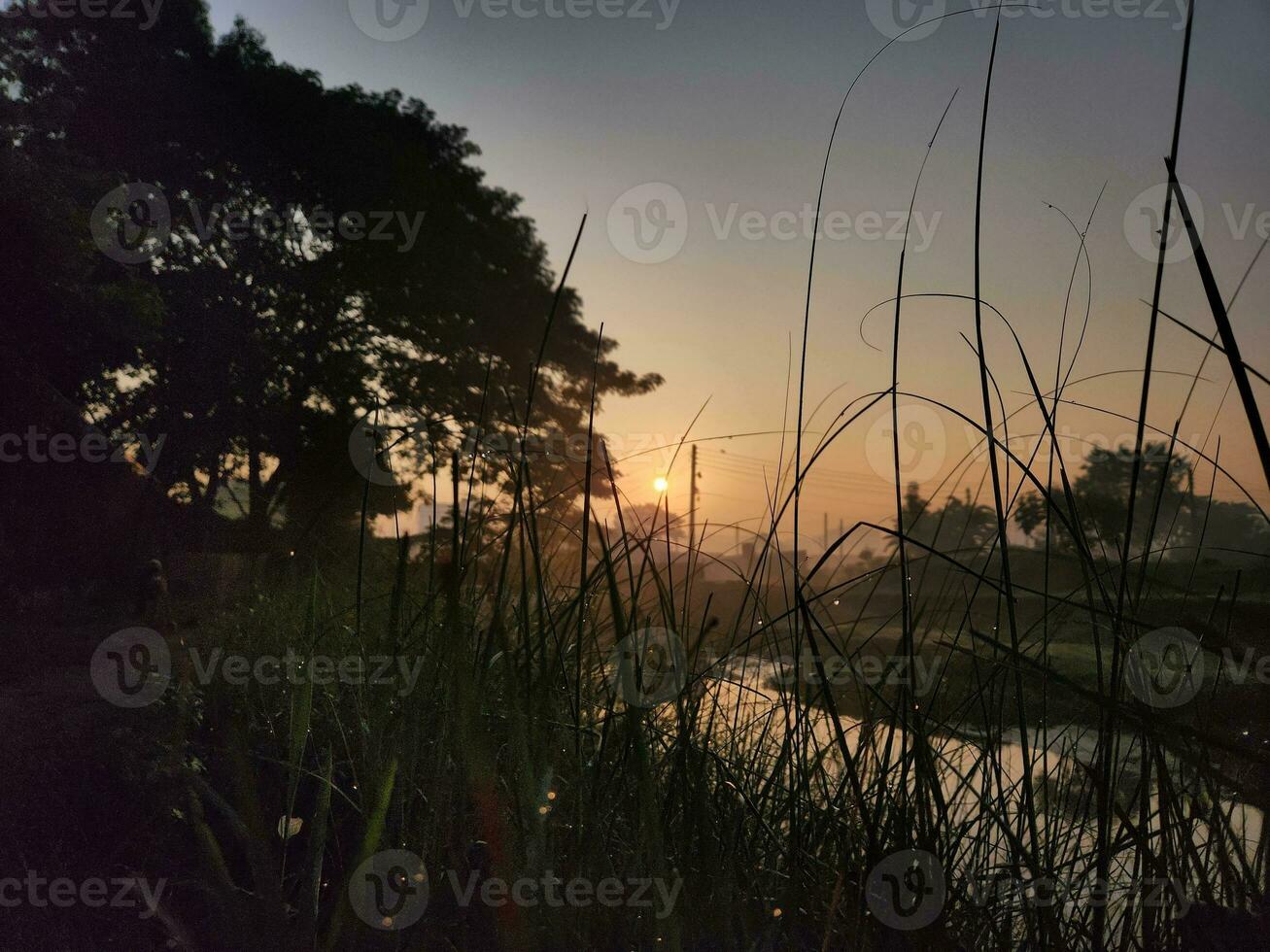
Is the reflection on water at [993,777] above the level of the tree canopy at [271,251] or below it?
below

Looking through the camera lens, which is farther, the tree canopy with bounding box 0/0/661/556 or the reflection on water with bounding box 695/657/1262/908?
the tree canopy with bounding box 0/0/661/556

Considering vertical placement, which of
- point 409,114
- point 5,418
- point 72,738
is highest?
point 409,114

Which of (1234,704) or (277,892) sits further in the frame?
(1234,704)

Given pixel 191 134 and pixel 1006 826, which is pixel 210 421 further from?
pixel 1006 826

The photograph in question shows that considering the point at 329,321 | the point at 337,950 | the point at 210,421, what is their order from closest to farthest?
1. the point at 337,950
2. the point at 210,421
3. the point at 329,321

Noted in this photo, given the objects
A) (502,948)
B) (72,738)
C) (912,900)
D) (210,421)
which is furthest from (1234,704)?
(210,421)

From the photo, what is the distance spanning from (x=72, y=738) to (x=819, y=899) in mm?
1736

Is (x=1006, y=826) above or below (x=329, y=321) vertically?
below

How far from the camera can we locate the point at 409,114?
1338cm

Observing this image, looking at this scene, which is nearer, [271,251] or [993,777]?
[993,777]

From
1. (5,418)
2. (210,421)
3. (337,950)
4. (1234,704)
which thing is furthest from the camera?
(210,421)

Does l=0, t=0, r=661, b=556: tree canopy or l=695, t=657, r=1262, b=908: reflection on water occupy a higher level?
l=0, t=0, r=661, b=556: tree canopy

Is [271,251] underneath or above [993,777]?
above

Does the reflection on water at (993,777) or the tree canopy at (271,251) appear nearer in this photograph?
the reflection on water at (993,777)
